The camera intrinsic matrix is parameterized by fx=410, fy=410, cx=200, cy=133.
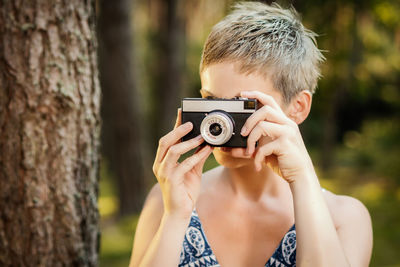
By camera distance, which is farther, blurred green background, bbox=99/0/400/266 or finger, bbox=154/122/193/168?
blurred green background, bbox=99/0/400/266

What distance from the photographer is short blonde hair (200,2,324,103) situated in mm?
2037

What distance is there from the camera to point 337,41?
446 inches

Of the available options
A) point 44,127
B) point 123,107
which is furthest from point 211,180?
point 123,107

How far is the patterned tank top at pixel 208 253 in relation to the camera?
2.14m

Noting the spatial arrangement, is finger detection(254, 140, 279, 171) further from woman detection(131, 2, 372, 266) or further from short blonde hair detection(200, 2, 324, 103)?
short blonde hair detection(200, 2, 324, 103)

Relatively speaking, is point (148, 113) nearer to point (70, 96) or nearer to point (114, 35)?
point (114, 35)

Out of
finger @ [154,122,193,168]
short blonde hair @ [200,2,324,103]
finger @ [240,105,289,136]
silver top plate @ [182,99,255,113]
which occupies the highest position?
short blonde hair @ [200,2,324,103]

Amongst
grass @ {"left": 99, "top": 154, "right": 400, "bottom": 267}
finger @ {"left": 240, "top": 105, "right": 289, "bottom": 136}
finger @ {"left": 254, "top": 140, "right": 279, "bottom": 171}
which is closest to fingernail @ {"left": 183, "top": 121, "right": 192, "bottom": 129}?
finger @ {"left": 240, "top": 105, "right": 289, "bottom": 136}

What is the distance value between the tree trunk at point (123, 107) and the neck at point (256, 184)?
15.6 feet

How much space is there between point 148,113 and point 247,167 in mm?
14371

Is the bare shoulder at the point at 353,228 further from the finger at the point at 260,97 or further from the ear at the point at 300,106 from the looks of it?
the finger at the point at 260,97

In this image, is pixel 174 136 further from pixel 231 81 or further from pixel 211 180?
pixel 211 180

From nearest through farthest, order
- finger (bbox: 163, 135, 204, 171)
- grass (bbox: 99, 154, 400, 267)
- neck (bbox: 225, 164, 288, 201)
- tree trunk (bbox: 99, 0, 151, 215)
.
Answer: finger (bbox: 163, 135, 204, 171) → neck (bbox: 225, 164, 288, 201) → grass (bbox: 99, 154, 400, 267) → tree trunk (bbox: 99, 0, 151, 215)

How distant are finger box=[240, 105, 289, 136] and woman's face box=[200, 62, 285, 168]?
13 centimetres
